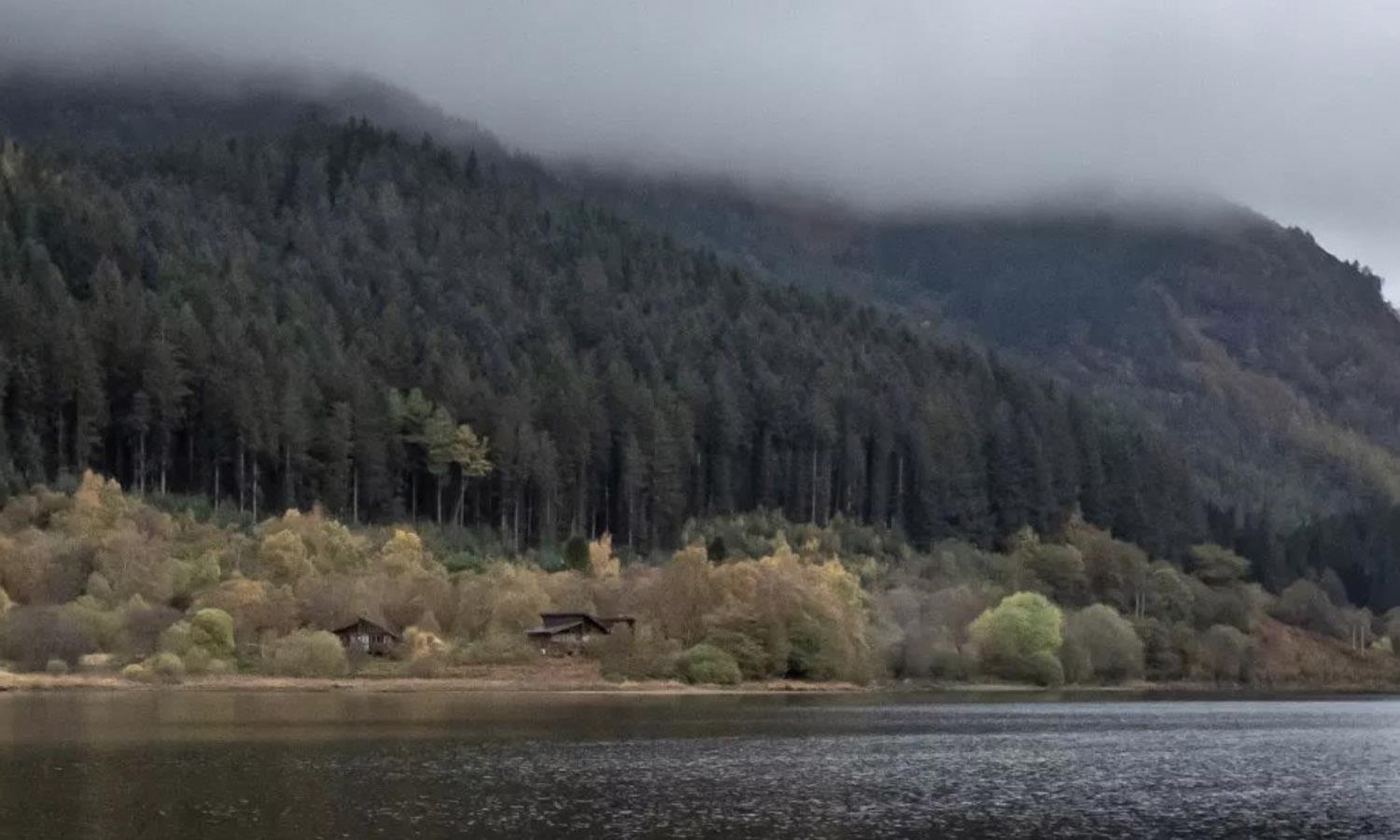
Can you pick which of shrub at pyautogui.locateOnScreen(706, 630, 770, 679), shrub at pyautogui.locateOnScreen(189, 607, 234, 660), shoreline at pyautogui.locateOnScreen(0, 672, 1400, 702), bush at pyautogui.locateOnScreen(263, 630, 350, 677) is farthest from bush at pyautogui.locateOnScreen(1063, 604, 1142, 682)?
shrub at pyautogui.locateOnScreen(189, 607, 234, 660)

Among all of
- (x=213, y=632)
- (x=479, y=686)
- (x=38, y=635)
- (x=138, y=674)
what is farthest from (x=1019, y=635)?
(x=38, y=635)

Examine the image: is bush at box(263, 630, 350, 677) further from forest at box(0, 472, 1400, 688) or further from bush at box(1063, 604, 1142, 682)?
bush at box(1063, 604, 1142, 682)

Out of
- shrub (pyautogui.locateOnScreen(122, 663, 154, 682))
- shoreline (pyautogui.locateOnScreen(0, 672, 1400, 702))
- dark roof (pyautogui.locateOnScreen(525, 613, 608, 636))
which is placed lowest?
shoreline (pyautogui.locateOnScreen(0, 672, 1400, 702))

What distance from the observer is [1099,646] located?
19200 cm

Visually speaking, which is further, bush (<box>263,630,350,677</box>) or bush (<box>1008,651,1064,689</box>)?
bush (<box>1008,651,1064,689</box>)

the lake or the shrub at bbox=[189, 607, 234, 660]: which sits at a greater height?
the shrub at bbox=[189, 607, 234, 660]

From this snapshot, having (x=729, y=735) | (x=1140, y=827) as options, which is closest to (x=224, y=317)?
(x=729, y=735)

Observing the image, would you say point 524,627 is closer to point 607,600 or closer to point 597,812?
point 607,600

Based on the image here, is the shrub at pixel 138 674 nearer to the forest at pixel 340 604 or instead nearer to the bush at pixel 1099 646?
the forest at pixel 340 604

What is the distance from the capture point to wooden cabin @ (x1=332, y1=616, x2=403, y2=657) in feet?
508

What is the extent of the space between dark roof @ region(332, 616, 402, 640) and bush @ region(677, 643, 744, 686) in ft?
85.1

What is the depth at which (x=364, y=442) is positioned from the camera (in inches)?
7608

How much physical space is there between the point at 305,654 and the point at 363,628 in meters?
8.55

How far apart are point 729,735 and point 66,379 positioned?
100352 millimetres
